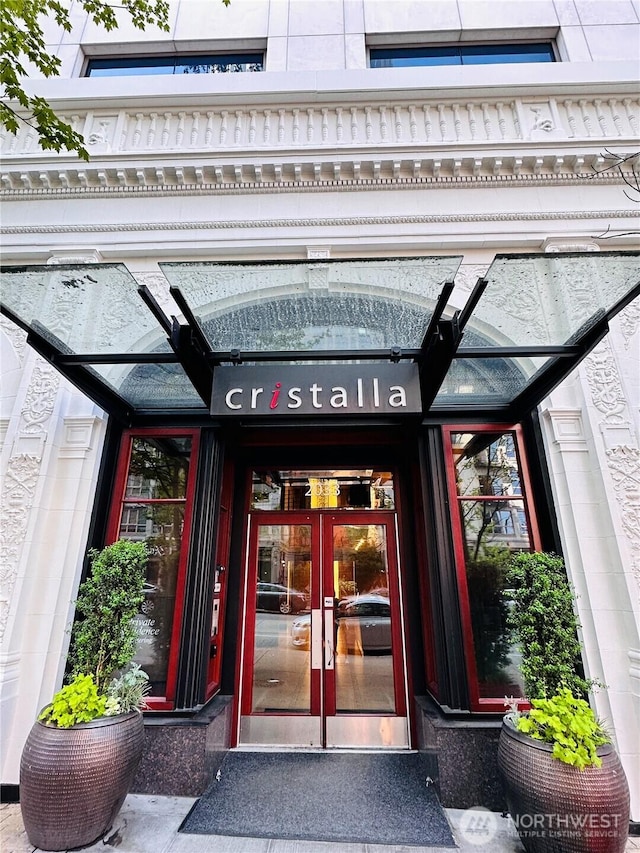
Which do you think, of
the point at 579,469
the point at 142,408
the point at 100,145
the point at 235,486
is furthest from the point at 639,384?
the point at 100,145

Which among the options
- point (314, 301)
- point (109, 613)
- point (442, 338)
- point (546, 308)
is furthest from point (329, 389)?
point (109, 613)

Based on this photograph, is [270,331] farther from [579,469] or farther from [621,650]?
[621,650]

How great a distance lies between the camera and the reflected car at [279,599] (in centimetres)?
446

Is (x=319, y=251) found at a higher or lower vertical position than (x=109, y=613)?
higher

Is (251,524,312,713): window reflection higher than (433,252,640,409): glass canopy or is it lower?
lower

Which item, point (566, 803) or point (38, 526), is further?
point (38, 526)

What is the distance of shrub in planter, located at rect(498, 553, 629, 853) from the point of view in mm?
2354

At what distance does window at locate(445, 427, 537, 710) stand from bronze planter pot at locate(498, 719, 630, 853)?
0.88m

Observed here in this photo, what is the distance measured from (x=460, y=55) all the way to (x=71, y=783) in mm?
9700

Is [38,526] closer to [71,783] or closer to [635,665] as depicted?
[71,783]

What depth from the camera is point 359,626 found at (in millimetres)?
4391

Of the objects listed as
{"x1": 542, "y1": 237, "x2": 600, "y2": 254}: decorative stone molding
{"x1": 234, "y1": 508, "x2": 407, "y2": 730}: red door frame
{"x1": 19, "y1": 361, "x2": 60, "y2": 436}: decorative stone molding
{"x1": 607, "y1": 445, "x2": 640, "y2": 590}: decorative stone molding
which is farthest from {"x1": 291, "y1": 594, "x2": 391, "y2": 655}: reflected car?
{"x1": 542, "y1": 237, "x2": 600, "y2": 254}: decorative stone molding

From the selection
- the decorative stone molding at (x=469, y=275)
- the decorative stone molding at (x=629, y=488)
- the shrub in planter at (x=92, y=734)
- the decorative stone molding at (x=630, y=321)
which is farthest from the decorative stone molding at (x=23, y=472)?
the decorative stone molding at (x=630, y=321)

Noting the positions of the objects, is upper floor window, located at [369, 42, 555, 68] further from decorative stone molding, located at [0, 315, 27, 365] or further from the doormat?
the doormat
